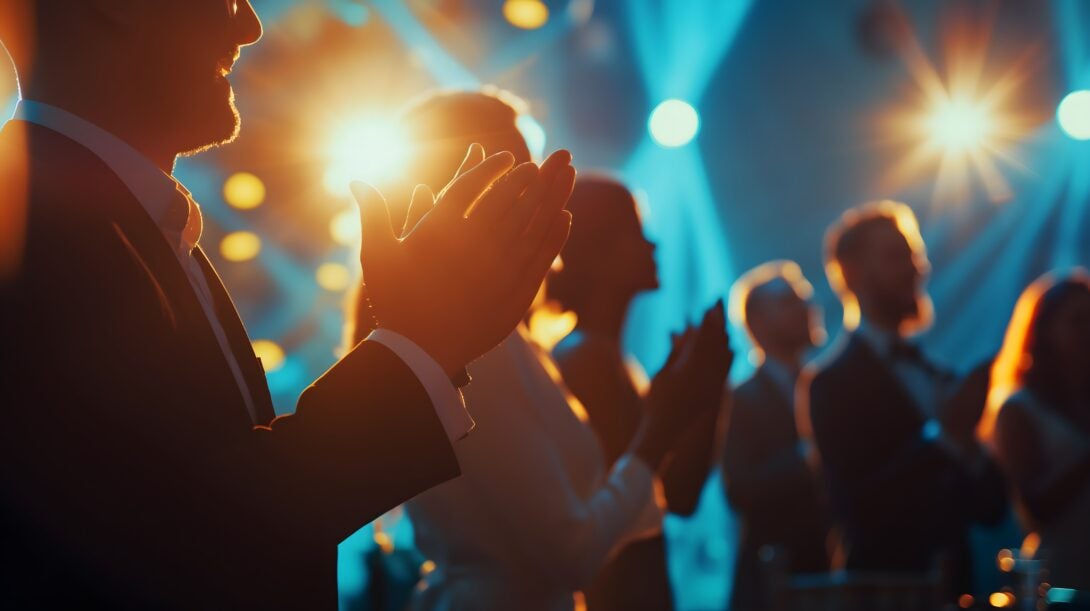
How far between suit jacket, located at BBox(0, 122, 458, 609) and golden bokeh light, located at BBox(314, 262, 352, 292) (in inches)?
207

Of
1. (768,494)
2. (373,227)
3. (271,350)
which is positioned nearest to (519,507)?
(373,227)

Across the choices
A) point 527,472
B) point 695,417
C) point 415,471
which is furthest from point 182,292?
point 695,417

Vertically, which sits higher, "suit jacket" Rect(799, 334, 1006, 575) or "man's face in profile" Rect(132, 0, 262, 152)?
"suit jacket" Rect(799, 334, 1006, 575)

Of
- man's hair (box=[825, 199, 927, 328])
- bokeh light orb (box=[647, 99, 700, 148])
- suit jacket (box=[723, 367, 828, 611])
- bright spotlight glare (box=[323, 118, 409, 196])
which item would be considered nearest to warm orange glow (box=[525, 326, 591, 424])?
man's hair (box=[825, 199, 927, 328])

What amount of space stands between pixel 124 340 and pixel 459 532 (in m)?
0.85

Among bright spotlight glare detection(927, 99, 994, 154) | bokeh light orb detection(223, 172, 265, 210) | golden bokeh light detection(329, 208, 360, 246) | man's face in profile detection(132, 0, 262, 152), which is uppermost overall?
bright spotlight glare detection(927, 99, 994, 154)

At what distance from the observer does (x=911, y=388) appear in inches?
119

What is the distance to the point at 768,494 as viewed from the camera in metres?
3.50

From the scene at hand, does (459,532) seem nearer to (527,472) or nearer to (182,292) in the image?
(527,472)

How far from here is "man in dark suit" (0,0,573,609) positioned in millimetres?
696

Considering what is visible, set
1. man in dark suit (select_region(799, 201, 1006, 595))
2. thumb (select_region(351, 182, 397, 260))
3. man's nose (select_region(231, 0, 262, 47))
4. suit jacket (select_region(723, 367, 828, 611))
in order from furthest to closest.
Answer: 1. suit jacket (select_region(723, 367, 828, 611))
2. man in dark suit (select_region(799, 201, 1006, 595))
3. man's nose (select_region(231, 0, 262, 47))
4. thumb (select_region(351, 182, 397, 260))

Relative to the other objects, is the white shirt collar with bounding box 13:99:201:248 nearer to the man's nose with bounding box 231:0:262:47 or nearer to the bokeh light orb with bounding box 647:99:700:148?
the man's nose with bounding box 231:0:262:47

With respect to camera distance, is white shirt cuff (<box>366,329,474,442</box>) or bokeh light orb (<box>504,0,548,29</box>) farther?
bokeh light orb (<box>504,0,548,29</box>)

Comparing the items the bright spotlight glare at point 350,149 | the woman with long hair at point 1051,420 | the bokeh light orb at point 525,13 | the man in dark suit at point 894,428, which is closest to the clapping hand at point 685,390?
the man in dark suit at point 894,428
